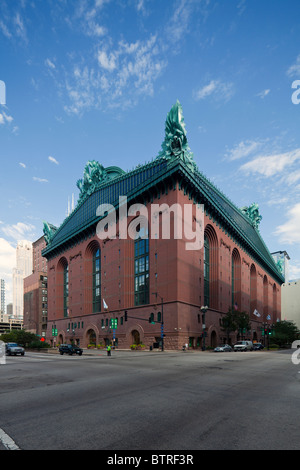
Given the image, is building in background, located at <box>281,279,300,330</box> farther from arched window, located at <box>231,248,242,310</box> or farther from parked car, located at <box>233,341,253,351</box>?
parked car, located at <box>233,341,253,351</box>

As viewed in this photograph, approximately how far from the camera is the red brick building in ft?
196

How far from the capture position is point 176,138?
63.3m

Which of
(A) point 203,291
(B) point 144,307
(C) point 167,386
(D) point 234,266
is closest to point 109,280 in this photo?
(B) point 144,307

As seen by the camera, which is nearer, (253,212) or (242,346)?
(242,346)

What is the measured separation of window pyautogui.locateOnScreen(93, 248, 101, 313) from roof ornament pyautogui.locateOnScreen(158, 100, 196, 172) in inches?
1273

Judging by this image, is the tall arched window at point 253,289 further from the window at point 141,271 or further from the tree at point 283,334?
the window at point 141,271

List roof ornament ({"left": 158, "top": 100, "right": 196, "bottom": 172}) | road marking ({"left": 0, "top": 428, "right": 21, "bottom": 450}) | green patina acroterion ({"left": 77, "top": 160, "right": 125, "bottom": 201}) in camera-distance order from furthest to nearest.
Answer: green patina acroterion ({"left": 77, "top": 160, "right": 125, "bottom": 201}) < roof ornament ({"left": 158, "top": 100, "right": 196, "bottom": 172}) < road marking ({"left": 0, "top": 428, "right": 21, "bottom": 450})

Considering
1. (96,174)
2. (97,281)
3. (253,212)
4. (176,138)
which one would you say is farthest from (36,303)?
(176,138)

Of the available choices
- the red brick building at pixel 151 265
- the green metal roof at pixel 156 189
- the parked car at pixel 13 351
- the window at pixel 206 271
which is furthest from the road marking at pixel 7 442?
the window at pixel 206 271

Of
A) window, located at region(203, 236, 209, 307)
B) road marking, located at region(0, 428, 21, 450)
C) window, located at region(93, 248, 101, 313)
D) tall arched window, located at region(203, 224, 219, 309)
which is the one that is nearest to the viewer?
road marking, located at region(0, 428, 21, 450)

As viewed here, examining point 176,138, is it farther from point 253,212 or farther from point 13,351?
point 253,212

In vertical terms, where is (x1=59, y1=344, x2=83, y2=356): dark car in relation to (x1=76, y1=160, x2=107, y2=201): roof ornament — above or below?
below
